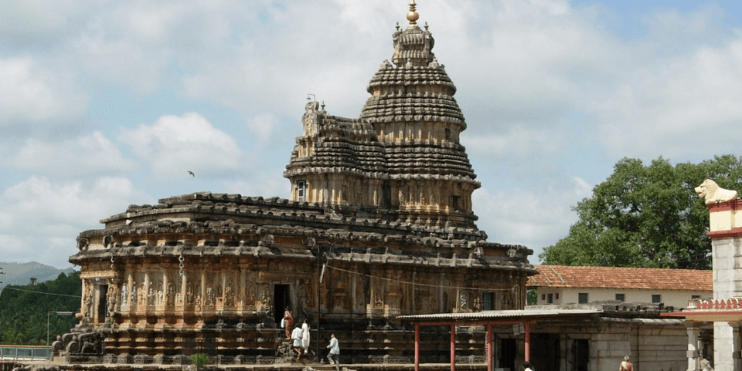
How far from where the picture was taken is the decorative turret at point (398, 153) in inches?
2643

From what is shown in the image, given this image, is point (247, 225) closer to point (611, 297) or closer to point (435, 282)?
point (435, 282)

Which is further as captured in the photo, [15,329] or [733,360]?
[15,329]

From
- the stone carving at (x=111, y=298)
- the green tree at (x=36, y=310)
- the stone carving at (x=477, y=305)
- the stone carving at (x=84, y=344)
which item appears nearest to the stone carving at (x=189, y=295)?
the stone carving at (x=111, y=298)

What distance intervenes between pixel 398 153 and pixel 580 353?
85.1 feet

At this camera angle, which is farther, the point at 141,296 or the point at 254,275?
the point at 141,296

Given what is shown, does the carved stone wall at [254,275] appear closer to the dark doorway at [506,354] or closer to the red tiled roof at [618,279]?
the dark doorway at [506,354]

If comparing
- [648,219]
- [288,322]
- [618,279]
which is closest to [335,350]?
[288,322]

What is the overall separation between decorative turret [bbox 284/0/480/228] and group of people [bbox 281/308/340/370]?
14.6 m

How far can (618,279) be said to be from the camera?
2923 inches

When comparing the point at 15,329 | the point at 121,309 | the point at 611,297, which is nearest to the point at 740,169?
the point at 611,297

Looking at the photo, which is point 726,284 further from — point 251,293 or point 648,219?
point 648,219

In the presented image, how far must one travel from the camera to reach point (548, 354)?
47906 mm

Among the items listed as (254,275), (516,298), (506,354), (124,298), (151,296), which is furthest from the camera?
(516,298)

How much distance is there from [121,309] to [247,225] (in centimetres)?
743
